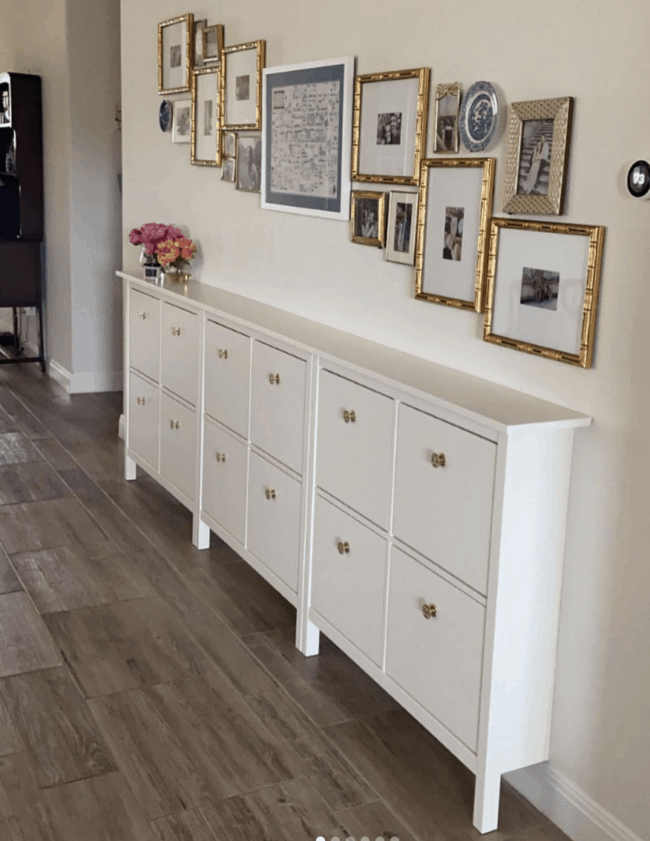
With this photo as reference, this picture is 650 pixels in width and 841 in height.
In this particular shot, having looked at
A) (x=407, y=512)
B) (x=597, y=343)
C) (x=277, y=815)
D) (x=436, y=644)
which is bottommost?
(x=277, y=815)

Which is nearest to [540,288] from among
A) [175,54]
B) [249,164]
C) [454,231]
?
[454,231]

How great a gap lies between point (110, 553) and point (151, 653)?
82 cm

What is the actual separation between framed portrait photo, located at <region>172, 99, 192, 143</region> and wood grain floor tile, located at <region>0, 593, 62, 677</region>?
2.04 meters

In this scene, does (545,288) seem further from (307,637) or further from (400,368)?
(307,637)

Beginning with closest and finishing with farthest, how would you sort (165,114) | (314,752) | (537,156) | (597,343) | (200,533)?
(597,343) < (537,156) < (314,752) < (200,533) < (165,114)

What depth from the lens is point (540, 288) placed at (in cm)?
224

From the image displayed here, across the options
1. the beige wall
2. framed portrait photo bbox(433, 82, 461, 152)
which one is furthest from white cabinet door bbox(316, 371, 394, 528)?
framed portrait photo bbox(433, 82, 461, 152)

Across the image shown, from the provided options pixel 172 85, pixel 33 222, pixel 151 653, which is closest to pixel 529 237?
pixel 151 653

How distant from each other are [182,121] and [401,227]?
1814 millimetres

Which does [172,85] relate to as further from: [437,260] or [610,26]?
[610,26]

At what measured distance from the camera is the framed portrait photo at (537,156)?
212 centimetres

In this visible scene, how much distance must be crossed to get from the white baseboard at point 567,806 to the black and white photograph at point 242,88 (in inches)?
97.5

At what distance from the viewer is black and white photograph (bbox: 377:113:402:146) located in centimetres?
273

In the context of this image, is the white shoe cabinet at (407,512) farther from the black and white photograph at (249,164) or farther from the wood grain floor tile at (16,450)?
the wood grain floor tile at (16,450)
